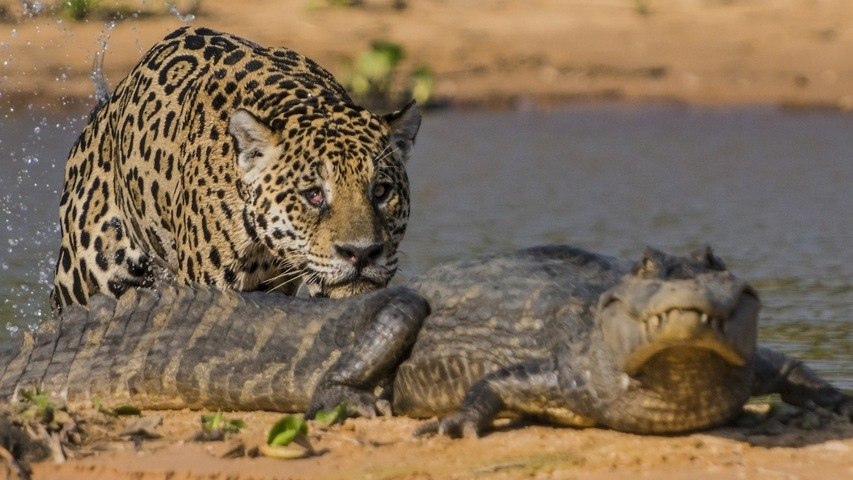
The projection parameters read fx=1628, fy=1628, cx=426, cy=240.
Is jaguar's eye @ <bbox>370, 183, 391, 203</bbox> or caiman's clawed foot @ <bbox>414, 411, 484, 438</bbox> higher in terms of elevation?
jaguar's eye @ <bbox>370, 183, 391, 203</bbox>

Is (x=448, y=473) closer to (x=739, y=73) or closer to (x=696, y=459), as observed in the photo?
(x=696, y=459)

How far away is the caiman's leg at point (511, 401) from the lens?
568 cm

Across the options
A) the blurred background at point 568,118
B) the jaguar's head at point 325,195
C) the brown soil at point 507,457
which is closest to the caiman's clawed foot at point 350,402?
the brown soil at point 507,457

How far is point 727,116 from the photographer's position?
1966 centimetres

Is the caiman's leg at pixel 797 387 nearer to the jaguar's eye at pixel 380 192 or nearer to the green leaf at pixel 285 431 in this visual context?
the green leaf at pixel 285 431

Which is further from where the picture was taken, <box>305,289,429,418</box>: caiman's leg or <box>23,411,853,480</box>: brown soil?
<box>305,289,429,418</box>: caiman's leg

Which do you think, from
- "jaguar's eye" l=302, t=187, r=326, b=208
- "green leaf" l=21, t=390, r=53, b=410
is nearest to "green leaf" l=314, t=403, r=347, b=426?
"green leaf" l=21, t=390, r=53, b=410

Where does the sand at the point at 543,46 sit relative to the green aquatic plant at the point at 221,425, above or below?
below

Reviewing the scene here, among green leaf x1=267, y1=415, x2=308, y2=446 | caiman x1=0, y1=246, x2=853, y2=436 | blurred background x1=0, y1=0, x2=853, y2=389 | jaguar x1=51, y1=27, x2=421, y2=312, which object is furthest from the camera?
blurred background x1=0, y1=0, x2=853, y2=389

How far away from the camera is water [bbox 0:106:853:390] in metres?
10.3

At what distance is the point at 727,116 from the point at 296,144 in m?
13.0

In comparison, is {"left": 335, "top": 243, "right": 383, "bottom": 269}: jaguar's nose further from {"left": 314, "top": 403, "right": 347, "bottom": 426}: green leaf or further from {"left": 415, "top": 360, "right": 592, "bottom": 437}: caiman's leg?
{"left": 415, "top": 360, "right": 592, "bottom": 437}: caiman's leg

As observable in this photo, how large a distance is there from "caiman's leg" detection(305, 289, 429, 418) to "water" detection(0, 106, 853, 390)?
2234 mm

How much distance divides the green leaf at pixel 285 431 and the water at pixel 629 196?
2.88 metres
